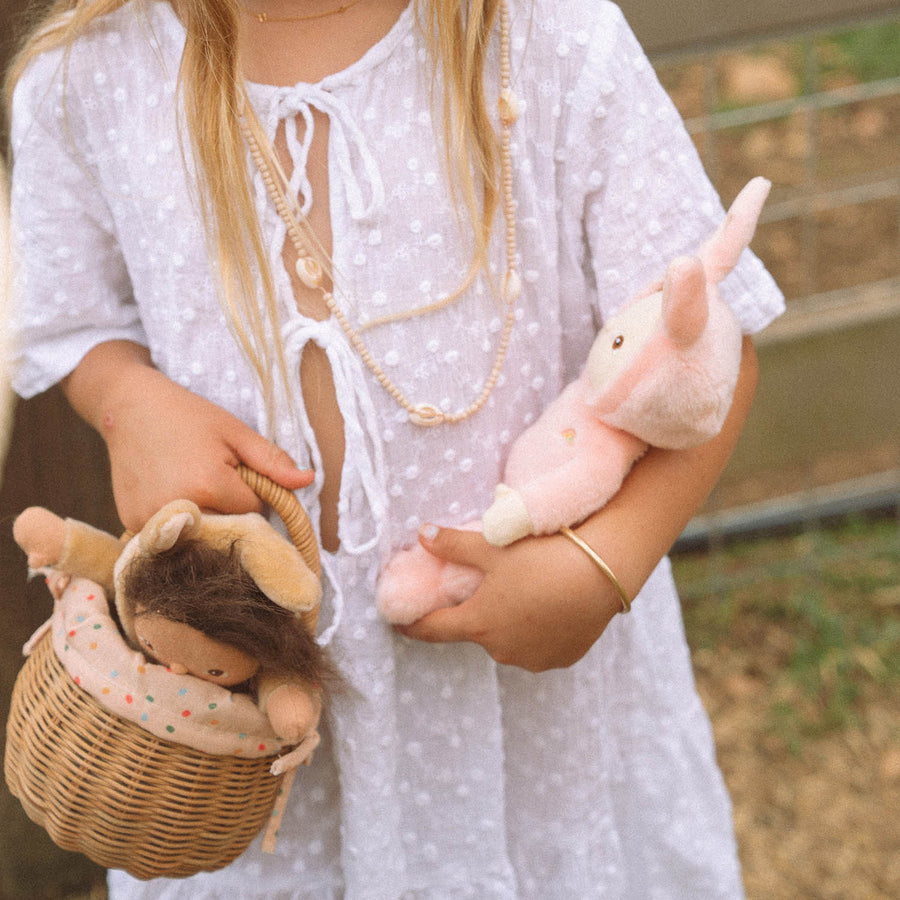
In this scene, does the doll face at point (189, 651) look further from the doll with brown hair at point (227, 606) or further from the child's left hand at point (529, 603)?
the child's left hand at point (529, 603)

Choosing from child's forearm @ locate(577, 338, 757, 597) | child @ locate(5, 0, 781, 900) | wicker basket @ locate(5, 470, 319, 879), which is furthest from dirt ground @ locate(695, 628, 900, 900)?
wicker basket @ locate(5, 470, 319, 879)

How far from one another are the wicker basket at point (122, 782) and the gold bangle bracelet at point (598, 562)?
0.64ft

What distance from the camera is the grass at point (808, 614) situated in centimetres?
183

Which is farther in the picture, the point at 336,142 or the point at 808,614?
the point at 808,614

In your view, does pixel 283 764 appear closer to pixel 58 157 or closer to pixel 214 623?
pixel 214 623

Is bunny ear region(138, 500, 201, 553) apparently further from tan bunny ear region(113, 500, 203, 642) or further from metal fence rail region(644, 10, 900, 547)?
metal fence rail region(644, 10, 900, 547)

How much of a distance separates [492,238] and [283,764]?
425 millimetres

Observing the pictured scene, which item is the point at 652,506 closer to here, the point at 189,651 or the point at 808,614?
the point at 189,651

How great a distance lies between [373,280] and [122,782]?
1.31ft

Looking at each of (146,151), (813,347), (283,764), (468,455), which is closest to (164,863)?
(283,764)

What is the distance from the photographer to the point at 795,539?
210 centimetres

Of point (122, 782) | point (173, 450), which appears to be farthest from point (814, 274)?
point (122, 782)

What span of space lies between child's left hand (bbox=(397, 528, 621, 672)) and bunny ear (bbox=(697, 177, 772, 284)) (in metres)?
0.23

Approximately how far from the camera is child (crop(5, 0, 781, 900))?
0.80m
